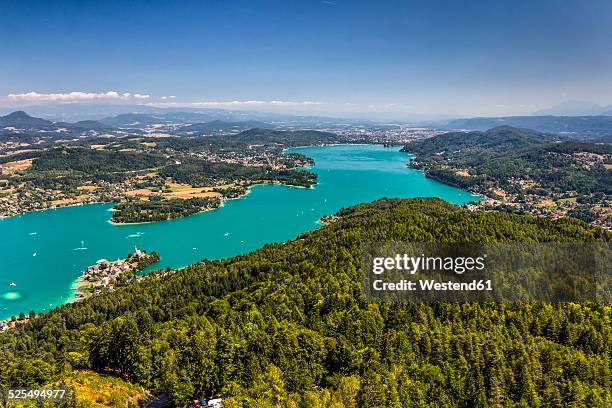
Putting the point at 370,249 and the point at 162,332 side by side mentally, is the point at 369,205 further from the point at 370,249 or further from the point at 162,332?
the point at 162,332

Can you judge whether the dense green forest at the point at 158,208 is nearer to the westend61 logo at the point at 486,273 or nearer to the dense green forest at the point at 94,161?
the dense green forest at the point at 94,161

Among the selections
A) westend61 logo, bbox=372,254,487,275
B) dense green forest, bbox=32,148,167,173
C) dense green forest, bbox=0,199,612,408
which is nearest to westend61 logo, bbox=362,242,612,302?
westend61 logo, bbox=372,254,487,275

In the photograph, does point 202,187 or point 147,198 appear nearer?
point 147,198

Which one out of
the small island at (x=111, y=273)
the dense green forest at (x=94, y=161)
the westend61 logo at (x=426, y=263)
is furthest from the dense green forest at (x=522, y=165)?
the dense green forest at (x=94, y=161)

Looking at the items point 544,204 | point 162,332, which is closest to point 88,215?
point 162,332

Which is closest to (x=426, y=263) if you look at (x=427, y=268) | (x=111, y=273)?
(x=427, y=268)

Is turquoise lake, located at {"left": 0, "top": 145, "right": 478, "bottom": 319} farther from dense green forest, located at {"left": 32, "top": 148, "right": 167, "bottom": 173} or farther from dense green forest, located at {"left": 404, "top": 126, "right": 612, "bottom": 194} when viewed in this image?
dense green forest, located at {"left": 32, "top": 148, "right": 167, "bottom": 173}
